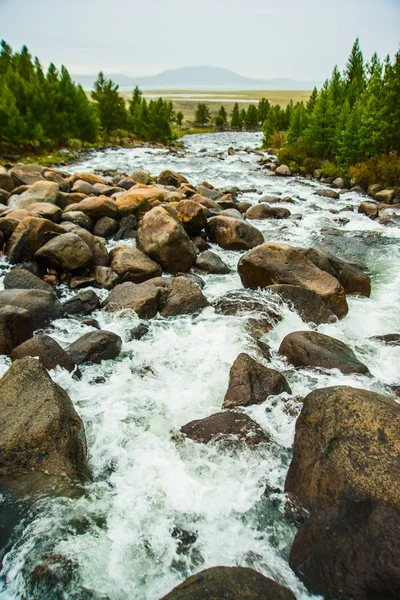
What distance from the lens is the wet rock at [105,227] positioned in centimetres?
1399

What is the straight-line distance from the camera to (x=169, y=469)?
5.08m

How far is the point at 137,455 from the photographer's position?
5324mm

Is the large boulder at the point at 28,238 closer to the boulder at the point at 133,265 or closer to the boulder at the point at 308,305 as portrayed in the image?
the boulder at the point at 133,265

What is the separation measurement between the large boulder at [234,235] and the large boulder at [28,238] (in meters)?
6.47

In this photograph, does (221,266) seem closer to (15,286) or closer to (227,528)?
(15,286)

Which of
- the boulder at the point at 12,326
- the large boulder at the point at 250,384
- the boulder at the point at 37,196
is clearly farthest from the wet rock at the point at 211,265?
the boulder at the point at 37,196

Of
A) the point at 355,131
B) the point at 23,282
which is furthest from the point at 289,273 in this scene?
the point at 355,131

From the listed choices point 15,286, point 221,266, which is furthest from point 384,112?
point 15,286

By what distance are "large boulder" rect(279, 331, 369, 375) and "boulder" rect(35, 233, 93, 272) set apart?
22.2 feet

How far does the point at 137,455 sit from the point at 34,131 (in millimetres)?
40893

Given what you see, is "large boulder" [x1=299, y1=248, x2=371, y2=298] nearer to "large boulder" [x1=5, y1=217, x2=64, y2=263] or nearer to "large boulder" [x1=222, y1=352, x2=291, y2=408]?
"large boulder" [x1=222, y1=352, x2=291, y2=408]

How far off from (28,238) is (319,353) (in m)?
9.27

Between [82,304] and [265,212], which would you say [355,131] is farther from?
[82,304]

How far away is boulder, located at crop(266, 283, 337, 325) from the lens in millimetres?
9234
